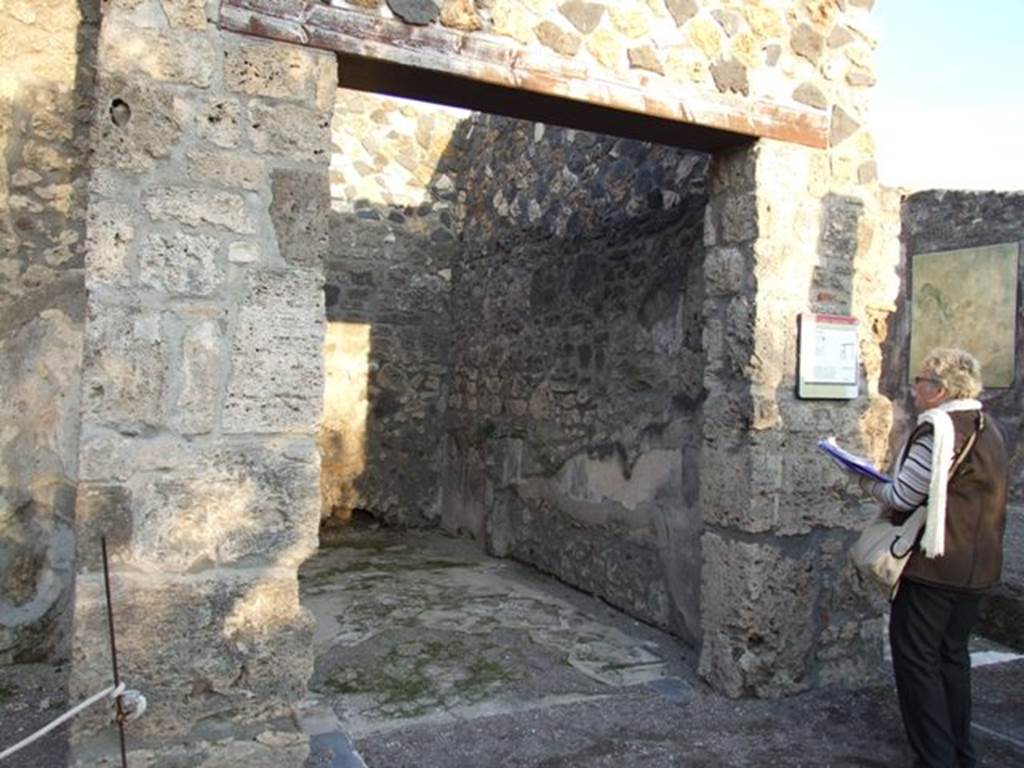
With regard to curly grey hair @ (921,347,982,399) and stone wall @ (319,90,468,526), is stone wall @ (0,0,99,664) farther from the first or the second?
curly grey hair @ (921,347,982,399)

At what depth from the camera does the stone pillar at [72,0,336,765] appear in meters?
2.47

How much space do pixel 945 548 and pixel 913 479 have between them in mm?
238

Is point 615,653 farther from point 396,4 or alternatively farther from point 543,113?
point 396,4

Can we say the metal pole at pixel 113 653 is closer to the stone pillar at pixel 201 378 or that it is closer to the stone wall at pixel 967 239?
the stone pillar at pixel 201 378

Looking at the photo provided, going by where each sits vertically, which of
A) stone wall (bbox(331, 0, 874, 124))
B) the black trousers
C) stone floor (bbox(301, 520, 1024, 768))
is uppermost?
stone wall (bbox(331, 0, 874, 124))

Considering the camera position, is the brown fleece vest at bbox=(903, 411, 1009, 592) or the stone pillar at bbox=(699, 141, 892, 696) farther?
the stone pillar at bbox=(699, 141, 892, 696)

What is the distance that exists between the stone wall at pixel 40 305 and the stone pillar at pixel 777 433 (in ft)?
9.27

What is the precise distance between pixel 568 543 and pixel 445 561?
115 cm

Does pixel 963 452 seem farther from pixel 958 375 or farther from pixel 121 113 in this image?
pixel 121 113

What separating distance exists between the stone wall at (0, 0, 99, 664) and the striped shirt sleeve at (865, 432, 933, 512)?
334 cm

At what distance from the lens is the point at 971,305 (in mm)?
8297

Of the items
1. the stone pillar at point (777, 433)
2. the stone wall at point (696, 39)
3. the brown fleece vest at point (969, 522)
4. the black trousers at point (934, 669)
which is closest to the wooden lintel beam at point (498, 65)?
the stone wall at point (696, 39)

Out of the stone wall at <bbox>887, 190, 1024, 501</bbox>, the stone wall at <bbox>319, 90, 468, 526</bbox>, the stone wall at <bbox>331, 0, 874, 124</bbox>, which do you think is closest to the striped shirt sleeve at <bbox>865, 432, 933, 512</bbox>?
the stone wall at <bbox>331, 0, 874, 124</bbox>

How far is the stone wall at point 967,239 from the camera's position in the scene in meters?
7.80
